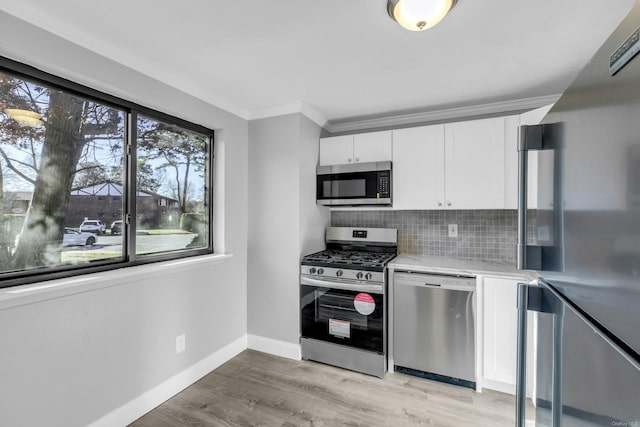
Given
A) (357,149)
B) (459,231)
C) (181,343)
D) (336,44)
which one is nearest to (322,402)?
(181,343)

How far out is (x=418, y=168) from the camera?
8.92 feet

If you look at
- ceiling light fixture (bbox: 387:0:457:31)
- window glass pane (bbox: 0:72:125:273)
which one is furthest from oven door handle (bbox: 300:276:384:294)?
ceiling light fixture (bbox: 387:0:457:31)

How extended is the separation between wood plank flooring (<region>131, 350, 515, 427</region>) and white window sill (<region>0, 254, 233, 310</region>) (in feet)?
3.06

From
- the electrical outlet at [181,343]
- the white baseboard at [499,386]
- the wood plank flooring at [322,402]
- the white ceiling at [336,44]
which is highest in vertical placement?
the white ceiling at [336,44]

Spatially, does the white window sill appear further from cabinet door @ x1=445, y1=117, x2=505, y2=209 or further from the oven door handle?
cabinet door @ x1=445, y1=117, x2=505, y2=209

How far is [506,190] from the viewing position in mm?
2418

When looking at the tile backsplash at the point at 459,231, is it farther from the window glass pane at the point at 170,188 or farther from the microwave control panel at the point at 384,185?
the window glass pane at the point at 170,188

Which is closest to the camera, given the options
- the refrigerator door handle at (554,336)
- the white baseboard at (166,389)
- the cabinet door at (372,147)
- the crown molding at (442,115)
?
the refrigerator door handle at (554,336)

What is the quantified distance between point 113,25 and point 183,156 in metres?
1.04

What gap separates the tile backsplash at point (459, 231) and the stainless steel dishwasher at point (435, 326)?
0.64 m

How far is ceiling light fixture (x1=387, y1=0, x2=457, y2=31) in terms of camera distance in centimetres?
135

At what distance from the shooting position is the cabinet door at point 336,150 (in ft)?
9.76

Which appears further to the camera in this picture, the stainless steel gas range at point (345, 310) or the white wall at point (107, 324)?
the stainless steel gas range at point (345, 310)

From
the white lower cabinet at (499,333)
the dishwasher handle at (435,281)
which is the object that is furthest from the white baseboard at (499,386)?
the dishwasher handle at (435,281)
